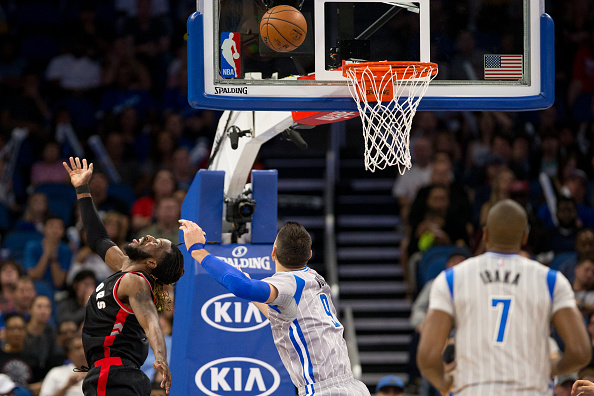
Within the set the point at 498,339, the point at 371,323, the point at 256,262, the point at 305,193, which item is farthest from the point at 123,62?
the point at 498,339

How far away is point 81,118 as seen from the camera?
13.4 meters

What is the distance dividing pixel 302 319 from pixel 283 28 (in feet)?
6.65

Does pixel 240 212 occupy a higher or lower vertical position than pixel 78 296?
higher

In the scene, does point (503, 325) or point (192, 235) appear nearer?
point (503, 325)

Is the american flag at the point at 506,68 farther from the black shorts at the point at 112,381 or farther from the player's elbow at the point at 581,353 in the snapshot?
the black shorts at the point at 112,381

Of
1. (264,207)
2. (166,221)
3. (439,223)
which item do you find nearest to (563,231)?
(439,223)

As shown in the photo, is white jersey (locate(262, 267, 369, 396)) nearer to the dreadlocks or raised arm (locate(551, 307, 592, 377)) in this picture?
the dreadlocks

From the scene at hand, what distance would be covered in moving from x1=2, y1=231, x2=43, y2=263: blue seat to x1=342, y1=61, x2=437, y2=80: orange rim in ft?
20.9

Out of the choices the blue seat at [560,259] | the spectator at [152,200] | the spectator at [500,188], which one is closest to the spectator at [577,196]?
the spectator at [500,188]

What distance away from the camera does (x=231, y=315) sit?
7.11 metres

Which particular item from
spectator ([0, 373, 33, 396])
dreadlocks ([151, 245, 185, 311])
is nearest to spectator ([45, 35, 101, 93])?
spectator ([0, 373, 33, 396])

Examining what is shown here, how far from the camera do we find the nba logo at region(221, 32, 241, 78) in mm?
5973

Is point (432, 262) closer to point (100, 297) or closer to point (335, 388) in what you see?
point (335, 388)

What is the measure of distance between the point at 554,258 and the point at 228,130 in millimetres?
5046
